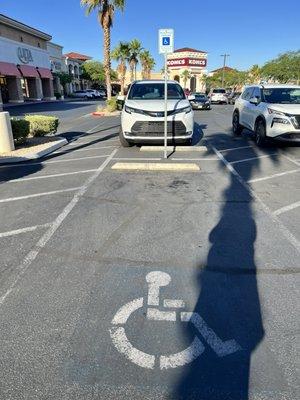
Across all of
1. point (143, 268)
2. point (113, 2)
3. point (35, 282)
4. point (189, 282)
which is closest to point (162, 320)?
point (189, 282)

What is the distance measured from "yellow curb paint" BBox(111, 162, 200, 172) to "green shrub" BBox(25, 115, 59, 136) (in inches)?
209

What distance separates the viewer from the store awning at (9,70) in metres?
35.0

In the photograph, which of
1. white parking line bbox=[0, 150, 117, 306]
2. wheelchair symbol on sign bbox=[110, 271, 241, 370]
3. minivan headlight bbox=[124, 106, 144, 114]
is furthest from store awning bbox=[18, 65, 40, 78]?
wheelchair symbol on sign bbox=[110, 271, 241, 370]

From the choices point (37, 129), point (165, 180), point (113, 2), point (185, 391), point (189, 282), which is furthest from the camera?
point (113, 2)

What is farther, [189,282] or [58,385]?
[189,282]

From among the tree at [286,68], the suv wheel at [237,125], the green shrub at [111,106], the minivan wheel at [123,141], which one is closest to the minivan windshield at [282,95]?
the suv wheel at [237,125]

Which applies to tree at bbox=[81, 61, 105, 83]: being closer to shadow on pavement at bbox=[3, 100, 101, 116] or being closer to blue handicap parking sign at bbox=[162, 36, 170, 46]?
shadow on pavement at bbox=[3, 100, 101, 116]

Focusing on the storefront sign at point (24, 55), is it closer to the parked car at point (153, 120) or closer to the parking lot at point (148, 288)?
the parked car at point (153, 120)

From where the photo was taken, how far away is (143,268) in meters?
3.67

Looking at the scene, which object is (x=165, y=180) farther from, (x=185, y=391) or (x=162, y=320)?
(x=185, y=391)

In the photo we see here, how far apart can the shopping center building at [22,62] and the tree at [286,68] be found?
36.7 metres

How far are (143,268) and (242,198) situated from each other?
294cm

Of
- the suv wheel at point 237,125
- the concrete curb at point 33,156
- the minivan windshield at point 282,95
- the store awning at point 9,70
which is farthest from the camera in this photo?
the store awning at point 9,70

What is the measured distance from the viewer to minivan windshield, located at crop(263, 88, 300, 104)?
34.3 feet
